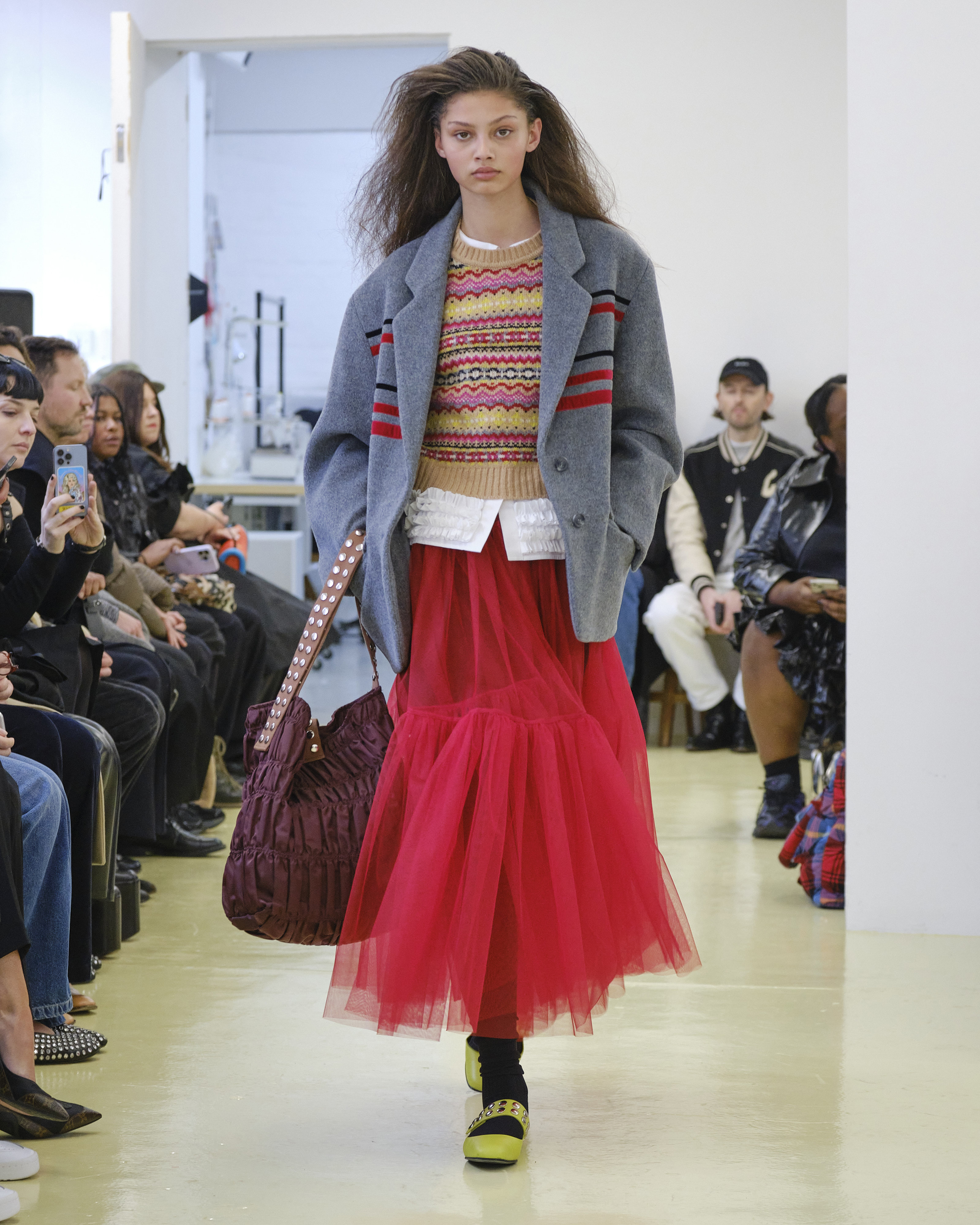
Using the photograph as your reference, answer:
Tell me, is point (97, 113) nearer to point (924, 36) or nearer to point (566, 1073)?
point (924, 36)

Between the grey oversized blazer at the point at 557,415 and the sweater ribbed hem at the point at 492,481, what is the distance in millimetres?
59

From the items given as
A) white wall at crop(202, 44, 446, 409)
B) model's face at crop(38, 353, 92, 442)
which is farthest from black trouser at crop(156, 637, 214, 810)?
white wall at crop(202, 44, 446, 409)

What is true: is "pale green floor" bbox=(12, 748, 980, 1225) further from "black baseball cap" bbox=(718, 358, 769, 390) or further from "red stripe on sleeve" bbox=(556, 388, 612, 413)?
"black baseball cap" bbox=(718, 358, 769, 390)

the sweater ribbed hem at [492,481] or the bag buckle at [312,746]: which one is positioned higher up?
the sweater ribbed hem at [492,481]

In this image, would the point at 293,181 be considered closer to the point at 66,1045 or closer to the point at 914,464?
the point at 914,464

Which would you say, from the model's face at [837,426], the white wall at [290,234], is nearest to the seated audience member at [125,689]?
the model's face at [837,426]

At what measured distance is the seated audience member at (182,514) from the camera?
13.6ft

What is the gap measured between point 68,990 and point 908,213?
2.03 meters

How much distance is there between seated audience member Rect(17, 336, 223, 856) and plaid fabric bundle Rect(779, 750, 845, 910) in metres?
1.34

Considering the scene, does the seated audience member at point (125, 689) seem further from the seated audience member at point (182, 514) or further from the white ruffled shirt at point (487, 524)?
the white ruffled shirt at point (487, 524)

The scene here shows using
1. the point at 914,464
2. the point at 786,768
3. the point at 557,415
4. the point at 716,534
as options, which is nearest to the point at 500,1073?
the point at 557,415

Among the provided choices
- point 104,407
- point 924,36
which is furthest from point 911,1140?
point 104,407

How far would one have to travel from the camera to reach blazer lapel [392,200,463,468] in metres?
1.83

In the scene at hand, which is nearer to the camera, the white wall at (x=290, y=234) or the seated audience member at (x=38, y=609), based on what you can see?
the seated audience member at (x=38, y=609)
